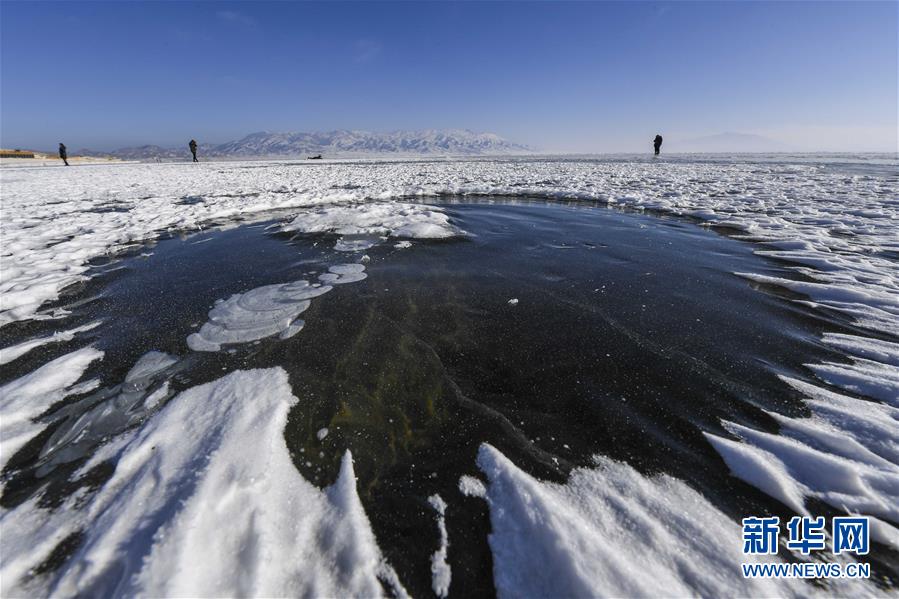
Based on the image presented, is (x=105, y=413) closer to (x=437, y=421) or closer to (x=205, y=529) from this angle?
(x=205, y=529)

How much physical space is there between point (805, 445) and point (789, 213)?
28.6 feet

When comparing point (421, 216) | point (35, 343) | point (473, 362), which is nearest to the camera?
point (473, 362)

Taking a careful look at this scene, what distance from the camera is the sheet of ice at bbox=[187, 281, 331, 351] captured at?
117 inches

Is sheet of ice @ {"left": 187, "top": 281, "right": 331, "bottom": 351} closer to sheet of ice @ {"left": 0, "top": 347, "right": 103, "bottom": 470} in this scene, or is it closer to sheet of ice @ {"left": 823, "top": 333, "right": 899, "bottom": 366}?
sheet of ice @ {"left": 0, "top": 347, "right": 103, "bottom": 470}

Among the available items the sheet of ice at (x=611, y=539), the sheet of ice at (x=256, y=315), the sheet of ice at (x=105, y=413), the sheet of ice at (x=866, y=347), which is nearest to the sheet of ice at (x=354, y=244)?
the sheet of ice at (x=256, y=315)

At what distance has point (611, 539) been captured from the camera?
4.71ft

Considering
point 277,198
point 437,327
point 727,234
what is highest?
point 277,198

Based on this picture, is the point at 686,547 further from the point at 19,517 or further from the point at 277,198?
the point at 277,198

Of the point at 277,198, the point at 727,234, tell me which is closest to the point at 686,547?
the point at 727,234

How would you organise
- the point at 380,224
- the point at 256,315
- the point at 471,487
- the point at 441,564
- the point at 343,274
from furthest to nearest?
1. the point at 380,224
2. the point at 343,274
3. the point at 256,315
4. the point at 471,487
5. the point at 441,564

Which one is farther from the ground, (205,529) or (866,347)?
(866,347)

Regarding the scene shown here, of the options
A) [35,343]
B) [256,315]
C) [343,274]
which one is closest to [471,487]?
[256,315]

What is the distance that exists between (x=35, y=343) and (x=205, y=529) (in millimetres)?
2918

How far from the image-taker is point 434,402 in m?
2.24
